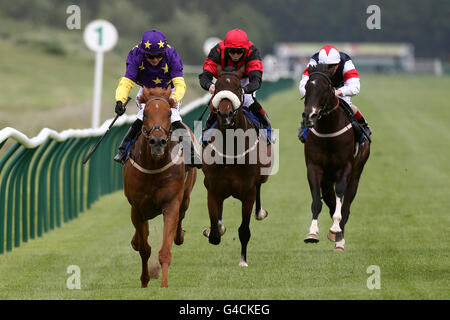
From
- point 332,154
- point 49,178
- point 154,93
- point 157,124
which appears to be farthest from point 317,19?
point 157,124

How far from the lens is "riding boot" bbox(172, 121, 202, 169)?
891cm

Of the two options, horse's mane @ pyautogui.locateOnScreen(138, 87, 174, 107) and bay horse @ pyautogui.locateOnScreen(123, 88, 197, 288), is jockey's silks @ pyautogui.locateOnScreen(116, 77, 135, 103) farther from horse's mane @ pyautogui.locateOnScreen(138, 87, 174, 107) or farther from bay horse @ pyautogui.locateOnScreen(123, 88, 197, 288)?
horse's mane @ pyautogui.locateOnScreen(138, 87, 174, 107)

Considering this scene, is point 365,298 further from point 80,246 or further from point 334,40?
point 334,40

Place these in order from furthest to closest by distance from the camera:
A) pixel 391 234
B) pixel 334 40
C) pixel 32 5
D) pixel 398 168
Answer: pixel 334 40 → pixel 32 5 → pixel 398 168 → pixel 391 234

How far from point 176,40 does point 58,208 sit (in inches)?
2501

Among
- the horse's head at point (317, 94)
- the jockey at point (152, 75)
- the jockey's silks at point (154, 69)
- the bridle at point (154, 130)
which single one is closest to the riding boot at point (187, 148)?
the jockey at point (152, 75)

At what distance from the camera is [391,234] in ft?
37.6

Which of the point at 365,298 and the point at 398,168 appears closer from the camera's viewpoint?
the point at 365,298

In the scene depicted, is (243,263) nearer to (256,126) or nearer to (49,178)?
(256,126)

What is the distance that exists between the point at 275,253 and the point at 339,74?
1919mm

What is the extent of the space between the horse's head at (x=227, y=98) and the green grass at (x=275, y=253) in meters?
1.29

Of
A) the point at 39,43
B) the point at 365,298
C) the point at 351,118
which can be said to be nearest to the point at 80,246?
the point at 351,118

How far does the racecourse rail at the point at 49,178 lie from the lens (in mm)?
10555

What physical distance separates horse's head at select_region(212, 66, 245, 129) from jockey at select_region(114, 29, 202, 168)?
31cm
